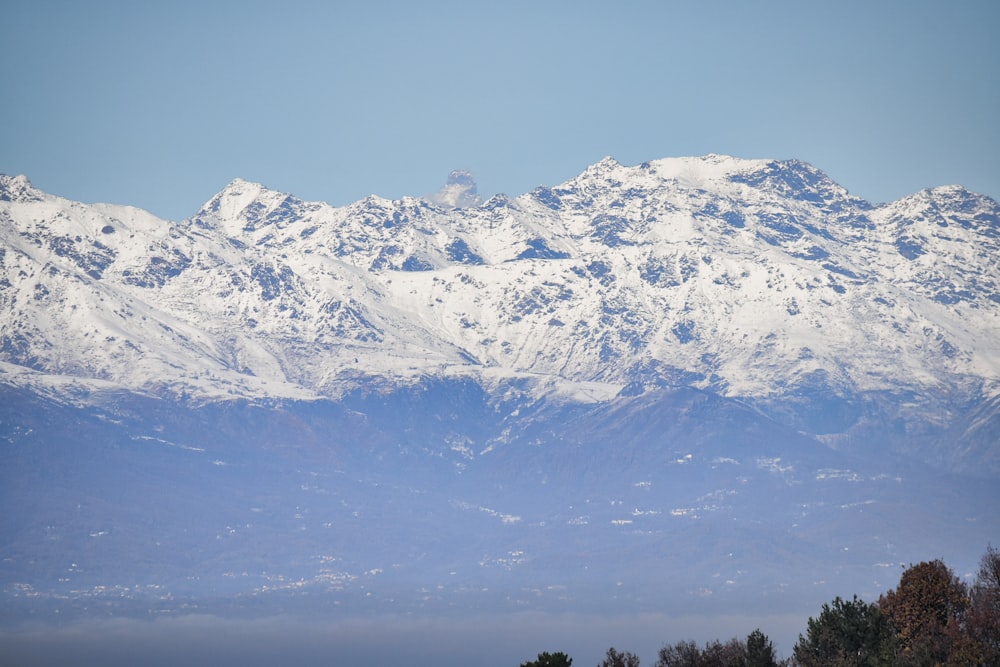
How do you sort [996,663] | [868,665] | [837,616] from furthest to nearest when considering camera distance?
[837,616] → [868,665] → [996,663]

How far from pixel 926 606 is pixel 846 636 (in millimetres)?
9137

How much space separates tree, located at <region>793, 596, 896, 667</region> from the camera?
15675 centimetres

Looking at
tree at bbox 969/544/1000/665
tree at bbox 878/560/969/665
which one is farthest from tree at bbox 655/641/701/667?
tree at bbox 969/544/1000/665

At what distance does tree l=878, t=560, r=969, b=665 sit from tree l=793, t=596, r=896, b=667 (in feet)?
6.33

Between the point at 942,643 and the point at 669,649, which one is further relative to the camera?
the point at 669,649

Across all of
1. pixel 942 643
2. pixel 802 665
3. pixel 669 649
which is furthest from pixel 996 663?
pixel 669 649

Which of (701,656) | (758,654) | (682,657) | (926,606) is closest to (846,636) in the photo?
(926,606)

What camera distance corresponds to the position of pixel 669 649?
165 m

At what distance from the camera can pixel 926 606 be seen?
6309 inches

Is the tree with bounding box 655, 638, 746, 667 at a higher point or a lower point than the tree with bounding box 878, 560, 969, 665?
lower

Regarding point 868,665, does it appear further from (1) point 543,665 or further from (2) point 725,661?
(1) point 543,665

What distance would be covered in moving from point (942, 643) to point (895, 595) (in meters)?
14.7

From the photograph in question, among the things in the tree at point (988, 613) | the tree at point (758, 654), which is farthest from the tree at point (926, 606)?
the tree at point (758, 654)

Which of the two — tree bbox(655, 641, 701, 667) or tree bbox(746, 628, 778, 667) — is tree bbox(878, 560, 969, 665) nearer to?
tree bbox(746, 628, 778, 667)
